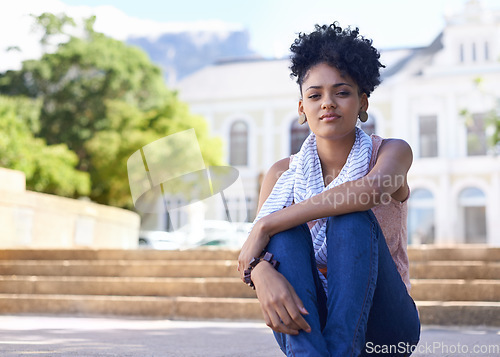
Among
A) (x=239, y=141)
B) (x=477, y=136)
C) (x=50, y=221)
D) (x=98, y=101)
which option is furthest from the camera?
(x=239, y=141)

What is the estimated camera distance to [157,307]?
5.19m

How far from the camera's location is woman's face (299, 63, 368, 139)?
214cm

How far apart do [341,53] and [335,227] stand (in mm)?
629

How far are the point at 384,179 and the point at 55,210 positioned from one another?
27.9 feet

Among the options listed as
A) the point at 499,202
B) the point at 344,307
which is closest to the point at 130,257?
the point at 344,307

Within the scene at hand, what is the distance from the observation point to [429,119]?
2642 centimetres

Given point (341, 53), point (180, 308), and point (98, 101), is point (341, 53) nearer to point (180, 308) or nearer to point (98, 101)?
point (180, 308)

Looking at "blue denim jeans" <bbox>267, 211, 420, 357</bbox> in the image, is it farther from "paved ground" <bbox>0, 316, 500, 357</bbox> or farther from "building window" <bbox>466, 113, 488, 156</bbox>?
"building window" <bbox>466, 113, 488, 156</bbox>

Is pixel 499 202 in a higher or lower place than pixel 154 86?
lower

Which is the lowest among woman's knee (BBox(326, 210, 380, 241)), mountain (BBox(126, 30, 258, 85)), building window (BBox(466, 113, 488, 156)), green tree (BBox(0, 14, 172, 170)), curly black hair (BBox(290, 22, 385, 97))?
woman's knee (BBox(326, 210, 380, 241))

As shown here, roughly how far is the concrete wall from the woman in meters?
6.86

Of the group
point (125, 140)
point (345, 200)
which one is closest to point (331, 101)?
point (345, 200)

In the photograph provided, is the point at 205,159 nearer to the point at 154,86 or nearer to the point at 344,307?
the point at 154,86

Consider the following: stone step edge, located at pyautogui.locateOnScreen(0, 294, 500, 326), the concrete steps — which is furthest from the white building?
stone step edge, located at pyautogui.locateOnScreen(0, 294, 500, 326)
